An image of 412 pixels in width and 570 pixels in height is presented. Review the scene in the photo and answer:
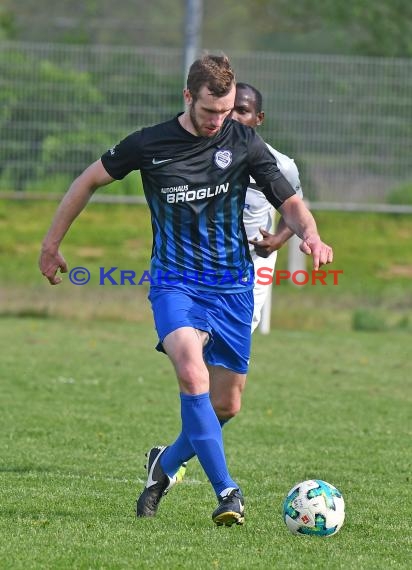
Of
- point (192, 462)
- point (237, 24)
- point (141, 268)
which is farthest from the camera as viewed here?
point (237, 24)

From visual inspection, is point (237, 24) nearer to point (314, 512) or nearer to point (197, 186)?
point (197, 186)

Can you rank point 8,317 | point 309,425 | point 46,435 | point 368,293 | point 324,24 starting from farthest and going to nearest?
point 324,24
point 368,293
point 8,317
point 309,425
point 46,435

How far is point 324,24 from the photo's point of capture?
26.7 metres

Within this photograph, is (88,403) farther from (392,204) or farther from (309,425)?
(392,204)

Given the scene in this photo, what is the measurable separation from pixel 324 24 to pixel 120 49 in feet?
28.8

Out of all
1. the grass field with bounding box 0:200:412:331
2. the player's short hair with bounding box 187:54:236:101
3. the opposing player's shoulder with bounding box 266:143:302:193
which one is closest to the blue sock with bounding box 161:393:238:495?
the player's short hair with bounding box 187:54:236:101

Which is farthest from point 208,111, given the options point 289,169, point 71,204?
point 289,169

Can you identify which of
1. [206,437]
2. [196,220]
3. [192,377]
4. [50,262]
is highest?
[196,220]

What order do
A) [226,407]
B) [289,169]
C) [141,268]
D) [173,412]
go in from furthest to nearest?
[141,268] < [173,412] < [289,169] < [226,407]

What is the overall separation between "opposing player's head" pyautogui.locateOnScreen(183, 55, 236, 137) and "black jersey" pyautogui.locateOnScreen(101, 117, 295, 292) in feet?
0.56

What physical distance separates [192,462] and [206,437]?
2328 mm

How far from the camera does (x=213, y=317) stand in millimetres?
6078

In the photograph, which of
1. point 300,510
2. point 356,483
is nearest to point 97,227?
point 356,483

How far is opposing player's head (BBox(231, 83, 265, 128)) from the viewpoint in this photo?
7746 mm
